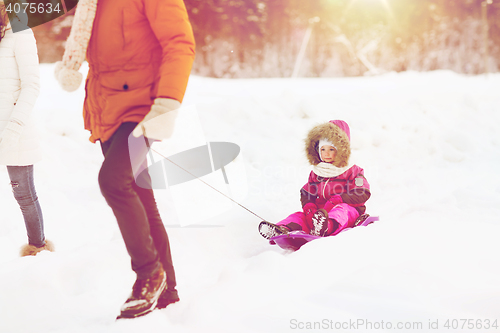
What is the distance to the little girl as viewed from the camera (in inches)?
Result: 91.1

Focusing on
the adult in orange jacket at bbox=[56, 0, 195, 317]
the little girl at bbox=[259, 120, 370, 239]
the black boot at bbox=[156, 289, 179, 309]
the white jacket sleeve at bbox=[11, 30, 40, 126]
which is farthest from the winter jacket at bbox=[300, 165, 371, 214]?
the white jacket sleeve at bbox=[11, 30, 40, 126]

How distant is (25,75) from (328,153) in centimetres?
200

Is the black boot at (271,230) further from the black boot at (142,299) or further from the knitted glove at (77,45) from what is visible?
the knitted glove at (77,45)

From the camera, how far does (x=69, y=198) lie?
2.88m

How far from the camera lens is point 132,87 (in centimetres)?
121

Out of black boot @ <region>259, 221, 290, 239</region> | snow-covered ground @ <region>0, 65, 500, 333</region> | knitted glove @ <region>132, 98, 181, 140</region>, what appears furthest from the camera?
black boot @ <region>259, 221, 290, 239</region>

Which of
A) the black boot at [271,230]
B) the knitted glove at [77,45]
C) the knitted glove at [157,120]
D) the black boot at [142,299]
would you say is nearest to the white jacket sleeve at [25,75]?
the knitted glove at [77,45]

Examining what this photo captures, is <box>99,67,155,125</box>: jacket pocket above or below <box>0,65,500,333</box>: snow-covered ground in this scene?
above

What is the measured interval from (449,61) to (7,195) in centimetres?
683

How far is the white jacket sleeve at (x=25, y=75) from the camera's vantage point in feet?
5.87

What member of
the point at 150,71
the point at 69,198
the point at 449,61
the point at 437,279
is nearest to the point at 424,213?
the point at 437,279

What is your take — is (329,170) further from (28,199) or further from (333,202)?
(28,199)

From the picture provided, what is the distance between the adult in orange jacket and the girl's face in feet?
5.33

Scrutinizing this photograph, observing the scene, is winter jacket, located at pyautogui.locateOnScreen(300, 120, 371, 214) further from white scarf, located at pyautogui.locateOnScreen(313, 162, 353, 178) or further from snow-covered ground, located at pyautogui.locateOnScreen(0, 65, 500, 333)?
snow-covered ground, located at pyautogui.locateOnScreen(0, 65, 500, 333)
